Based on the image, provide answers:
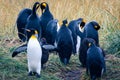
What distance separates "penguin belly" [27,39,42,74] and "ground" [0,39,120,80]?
0.47 ft

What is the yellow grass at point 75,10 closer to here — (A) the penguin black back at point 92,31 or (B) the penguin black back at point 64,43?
(A) the penguin black back at point 92,31

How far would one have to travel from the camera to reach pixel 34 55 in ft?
22.9

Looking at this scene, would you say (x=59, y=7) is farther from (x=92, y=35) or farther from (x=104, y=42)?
(x=92, y=35)

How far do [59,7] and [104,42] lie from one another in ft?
7.64

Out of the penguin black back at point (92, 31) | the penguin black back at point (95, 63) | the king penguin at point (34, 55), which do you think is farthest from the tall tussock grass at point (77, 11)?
the king penguin at point (34, 55)

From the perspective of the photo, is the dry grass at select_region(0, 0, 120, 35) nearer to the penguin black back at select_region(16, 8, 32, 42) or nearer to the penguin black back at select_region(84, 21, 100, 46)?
the penguin black back at select_region(16, 8, 32, 42)

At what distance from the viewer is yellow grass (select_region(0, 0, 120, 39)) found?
11100 mm

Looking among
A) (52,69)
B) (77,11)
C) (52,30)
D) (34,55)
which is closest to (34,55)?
(34,55)

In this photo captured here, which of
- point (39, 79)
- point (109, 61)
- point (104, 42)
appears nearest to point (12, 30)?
point (104, 42)

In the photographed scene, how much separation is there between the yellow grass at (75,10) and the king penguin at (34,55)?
12.1ft

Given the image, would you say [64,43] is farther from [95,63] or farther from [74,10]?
[74,10]

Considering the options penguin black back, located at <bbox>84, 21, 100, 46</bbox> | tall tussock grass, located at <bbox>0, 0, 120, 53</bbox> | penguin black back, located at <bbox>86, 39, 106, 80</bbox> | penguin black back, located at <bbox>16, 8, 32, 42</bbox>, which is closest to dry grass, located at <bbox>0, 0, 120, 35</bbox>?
tall tussock grass, located at <bbox>0, 0, 120, 53</bbox>

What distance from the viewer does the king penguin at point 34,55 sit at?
697 cm

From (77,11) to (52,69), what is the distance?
13.7 feet
